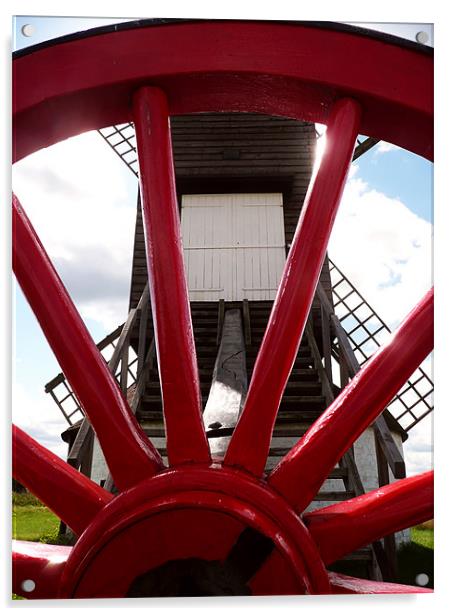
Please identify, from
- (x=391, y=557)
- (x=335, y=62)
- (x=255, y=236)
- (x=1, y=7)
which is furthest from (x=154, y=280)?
(x=255, y=236)

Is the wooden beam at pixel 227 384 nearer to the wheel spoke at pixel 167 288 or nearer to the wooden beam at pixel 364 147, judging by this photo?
the wheel spoke at pixel 167 288

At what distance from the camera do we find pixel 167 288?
1368 millimetres

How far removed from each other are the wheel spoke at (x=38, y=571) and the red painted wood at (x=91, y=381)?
0.94 ft

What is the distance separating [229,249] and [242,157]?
59.4 inches

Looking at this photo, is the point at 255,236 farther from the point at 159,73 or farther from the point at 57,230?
the point at 159,73

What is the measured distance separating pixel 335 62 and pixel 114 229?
1.13 meters

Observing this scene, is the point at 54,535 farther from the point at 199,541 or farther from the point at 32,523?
the point at 199,541

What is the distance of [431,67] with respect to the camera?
4.86 ft

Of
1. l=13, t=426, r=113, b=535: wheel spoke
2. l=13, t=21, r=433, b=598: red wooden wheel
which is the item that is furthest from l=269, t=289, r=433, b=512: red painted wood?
l=13, t=426, r=113, b=535: wheel spoke

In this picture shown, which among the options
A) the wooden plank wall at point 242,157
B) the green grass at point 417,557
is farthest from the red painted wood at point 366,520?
the wooden plank wall at point 242,157

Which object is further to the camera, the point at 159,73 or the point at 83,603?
the point at 159,73

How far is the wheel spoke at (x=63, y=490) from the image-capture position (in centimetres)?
133

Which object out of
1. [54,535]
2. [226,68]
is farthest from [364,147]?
[54,535]

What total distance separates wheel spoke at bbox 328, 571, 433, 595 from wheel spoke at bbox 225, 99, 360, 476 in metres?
0.41
